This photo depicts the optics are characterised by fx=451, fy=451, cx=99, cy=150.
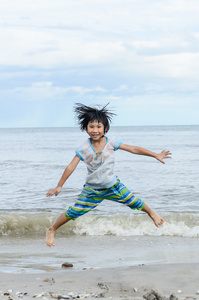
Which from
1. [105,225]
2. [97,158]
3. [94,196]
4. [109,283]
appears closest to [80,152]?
[97,158]

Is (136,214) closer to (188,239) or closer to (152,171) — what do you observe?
(188,239)

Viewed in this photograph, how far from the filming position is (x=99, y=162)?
5484 mm

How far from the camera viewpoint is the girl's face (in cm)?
543

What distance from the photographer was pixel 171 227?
376 inches

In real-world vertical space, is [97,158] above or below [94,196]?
above

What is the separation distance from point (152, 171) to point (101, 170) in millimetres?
14749

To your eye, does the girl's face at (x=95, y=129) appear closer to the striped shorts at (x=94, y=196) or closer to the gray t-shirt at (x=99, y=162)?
the gray t-shirt at (x=99, y=162)

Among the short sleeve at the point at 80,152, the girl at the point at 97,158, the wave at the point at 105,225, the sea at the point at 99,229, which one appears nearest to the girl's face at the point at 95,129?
the girl at the point at 97,158

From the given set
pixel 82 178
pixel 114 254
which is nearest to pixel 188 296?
pixel 114 254

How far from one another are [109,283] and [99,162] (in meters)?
1.42

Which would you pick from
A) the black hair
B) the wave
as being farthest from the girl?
the wave

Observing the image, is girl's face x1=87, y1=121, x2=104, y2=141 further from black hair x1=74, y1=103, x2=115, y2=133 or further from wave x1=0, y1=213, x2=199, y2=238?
wave x1=0, y1=213, x2=199, y2=238

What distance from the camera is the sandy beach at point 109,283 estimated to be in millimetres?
4594

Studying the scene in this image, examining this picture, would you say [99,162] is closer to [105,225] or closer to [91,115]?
[91,115]
